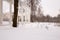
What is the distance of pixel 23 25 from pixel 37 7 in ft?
1.13

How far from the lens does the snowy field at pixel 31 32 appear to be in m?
1.43

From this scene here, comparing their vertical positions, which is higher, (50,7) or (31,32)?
(50,7)

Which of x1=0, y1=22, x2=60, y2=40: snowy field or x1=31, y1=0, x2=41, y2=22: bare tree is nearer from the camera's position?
x1=0, y1=22, x2=60, y2=40: snowy field

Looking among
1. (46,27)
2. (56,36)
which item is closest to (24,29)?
(46,27)

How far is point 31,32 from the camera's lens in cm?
149

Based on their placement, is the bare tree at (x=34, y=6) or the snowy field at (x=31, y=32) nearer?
the snowy field at (x=31, y=32)

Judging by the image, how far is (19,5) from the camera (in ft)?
5.19

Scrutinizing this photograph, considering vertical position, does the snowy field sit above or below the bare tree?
below

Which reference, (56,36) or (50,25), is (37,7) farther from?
(56,36)

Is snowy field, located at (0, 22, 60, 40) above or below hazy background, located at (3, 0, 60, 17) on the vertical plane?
below

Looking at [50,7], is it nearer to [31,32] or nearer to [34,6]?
[34,6]

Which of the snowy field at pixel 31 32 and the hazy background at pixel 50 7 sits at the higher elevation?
the hazy background at pixel 50 7

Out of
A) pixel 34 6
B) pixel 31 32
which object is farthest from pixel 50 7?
pixel 31 32

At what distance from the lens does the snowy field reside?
1.43 m
